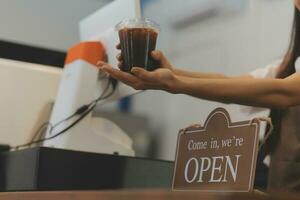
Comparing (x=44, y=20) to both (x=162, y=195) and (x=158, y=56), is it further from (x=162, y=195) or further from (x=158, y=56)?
(x=162, y=195)

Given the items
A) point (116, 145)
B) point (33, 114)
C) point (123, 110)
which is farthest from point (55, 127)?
point (123, 110)

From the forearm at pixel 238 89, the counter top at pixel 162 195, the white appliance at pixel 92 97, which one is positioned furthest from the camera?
the white appliance at pixel 92 97

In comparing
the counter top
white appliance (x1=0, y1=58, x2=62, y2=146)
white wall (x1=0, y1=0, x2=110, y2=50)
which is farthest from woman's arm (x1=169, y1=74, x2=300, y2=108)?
white wall (x1=0, y1=0, x2=110, y2=50)

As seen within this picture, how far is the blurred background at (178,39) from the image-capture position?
153 cm

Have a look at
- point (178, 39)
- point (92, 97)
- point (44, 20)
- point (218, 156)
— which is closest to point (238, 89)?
point (218, 156)

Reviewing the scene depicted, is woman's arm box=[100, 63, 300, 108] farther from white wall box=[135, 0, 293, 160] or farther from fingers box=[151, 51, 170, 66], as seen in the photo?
white wall box=[135, 0, 293, 160]

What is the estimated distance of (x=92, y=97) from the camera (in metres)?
Result: 1.54

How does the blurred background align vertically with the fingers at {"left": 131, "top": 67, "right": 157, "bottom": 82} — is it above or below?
above

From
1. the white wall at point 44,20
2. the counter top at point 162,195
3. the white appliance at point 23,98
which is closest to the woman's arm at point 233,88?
the counter top at point 162,195

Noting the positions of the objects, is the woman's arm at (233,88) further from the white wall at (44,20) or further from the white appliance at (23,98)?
the white wall at (44,20)

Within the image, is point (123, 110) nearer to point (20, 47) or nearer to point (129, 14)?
point (20, 47)

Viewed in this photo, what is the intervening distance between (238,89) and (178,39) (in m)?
1.05

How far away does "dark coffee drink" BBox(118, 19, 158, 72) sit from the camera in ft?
3.06

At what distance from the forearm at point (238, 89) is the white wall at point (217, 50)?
46 centimetres
